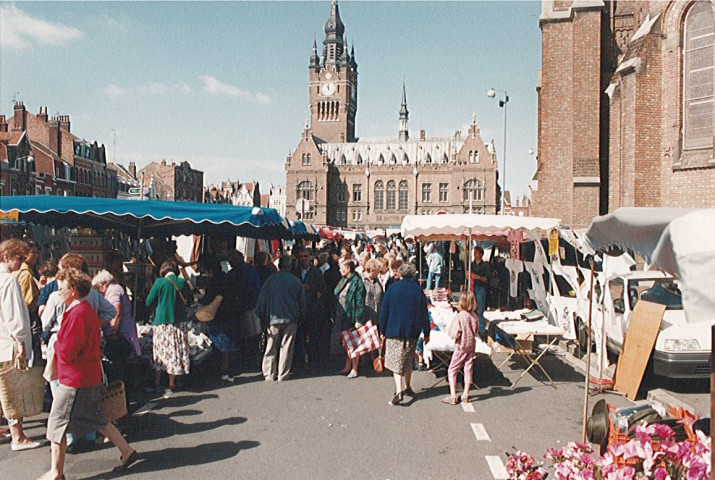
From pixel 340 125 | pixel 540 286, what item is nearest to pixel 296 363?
pixel 540 286

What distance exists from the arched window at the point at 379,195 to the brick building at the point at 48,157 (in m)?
42.5

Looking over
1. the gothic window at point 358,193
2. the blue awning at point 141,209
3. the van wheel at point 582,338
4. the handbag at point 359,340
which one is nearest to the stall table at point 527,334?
the handbag at point 359,340

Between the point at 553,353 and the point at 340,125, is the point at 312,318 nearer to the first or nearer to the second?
the point at 553,353

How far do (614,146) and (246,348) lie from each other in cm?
1346

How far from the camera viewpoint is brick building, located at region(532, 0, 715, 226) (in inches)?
584

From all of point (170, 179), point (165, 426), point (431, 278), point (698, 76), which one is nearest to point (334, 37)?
point (170, 179)

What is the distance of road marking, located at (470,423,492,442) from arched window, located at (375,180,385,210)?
291 feet

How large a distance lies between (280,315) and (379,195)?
86.9 meters

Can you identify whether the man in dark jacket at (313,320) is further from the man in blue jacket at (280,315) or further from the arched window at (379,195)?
the arched window at (379,195)

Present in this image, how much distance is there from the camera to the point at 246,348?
389 inches

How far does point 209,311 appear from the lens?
326 inches

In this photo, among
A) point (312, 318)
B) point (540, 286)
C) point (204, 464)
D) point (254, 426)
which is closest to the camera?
point (204, 464)

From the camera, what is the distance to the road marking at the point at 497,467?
16.0 ft

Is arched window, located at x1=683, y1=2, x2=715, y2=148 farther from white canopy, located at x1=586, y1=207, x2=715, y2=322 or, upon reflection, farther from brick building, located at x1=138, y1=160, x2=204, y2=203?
brick building, located at x1=138, y1=160, x2=204, y2=203
